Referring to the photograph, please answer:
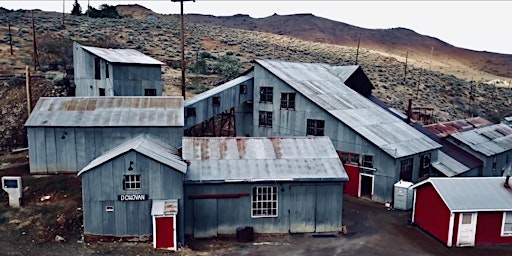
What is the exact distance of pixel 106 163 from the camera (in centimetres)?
2155

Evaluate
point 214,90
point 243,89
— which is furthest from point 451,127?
point 214,90

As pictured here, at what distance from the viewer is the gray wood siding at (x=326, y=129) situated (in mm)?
29375

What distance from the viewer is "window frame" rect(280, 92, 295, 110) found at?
1398 inches

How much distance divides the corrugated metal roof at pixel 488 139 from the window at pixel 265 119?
16082mm

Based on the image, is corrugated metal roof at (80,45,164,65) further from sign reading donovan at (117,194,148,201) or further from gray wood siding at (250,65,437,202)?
sign reading donovan at (117,194,148,201)

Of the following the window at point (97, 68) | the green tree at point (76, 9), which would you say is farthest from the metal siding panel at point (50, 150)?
the green tree at point (76, 9)

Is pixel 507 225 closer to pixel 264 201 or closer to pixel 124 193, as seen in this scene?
pixel 264 201

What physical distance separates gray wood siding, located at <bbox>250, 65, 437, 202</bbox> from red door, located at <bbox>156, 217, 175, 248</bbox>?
590 inches

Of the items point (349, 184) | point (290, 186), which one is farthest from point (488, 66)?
point (290, 186)

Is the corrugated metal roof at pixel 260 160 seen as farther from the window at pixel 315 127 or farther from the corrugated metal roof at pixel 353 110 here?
the window at pixel 315 127

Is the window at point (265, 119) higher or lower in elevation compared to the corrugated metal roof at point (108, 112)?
lower

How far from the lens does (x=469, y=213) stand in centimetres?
2223

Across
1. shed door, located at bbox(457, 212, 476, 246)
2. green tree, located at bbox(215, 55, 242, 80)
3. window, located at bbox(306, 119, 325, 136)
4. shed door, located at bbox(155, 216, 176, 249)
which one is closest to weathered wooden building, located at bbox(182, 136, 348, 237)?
shed door, located at bbox(155, 216, 176, 249)

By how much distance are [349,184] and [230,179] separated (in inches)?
→ 465
